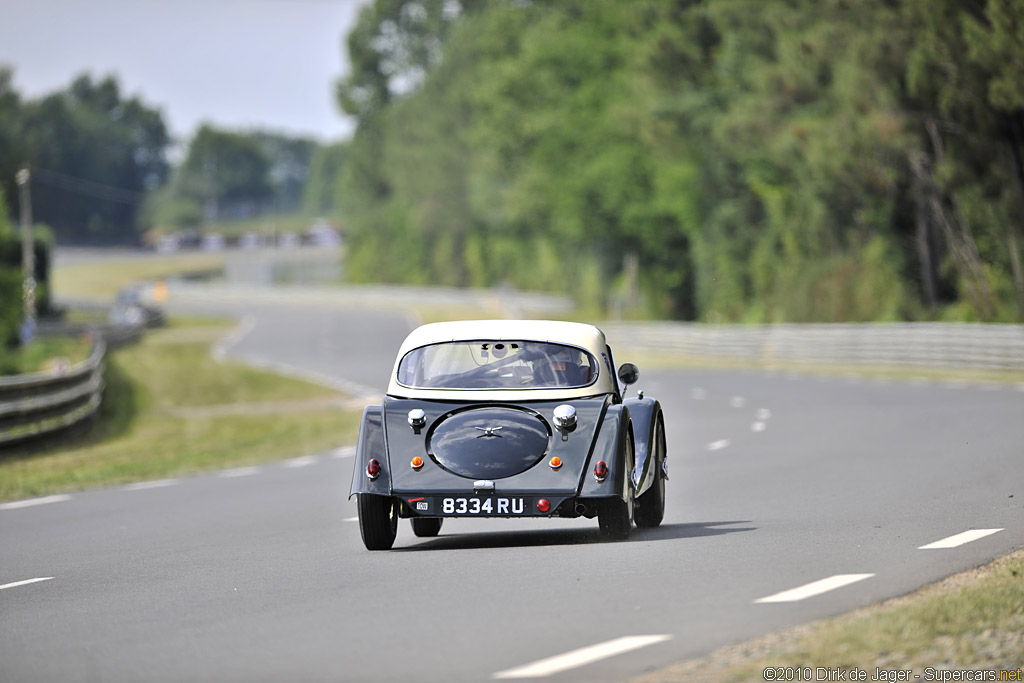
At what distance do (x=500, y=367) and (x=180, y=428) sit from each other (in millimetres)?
22733

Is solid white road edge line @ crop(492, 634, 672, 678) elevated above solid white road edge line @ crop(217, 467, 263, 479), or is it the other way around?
solid white road edge line @ crop(492, 634, 672, 678)

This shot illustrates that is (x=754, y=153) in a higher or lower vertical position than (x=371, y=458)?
higher

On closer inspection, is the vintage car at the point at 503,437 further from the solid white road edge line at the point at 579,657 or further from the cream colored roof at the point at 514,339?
the solid white road edge line at the point at 579,657

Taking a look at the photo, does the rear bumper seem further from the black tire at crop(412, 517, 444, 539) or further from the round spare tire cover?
the black tire at crop(412, 517, 444, 539)

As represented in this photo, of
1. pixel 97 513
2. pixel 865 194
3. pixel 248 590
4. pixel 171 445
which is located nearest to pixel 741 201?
pixel 865 194

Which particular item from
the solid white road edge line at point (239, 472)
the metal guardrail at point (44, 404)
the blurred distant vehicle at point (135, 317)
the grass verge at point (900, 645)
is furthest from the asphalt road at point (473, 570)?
the blurred distant vehicle at point (135, 317)

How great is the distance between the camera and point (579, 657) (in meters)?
6.71

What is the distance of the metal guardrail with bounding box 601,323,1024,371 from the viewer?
37.0 m

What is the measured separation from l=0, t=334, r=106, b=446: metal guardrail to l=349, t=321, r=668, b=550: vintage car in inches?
575

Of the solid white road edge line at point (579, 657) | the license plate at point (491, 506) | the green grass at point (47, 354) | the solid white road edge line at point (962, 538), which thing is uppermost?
the solid white road edge line at point (579, 657)

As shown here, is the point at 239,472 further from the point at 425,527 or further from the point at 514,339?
the point at 514,339

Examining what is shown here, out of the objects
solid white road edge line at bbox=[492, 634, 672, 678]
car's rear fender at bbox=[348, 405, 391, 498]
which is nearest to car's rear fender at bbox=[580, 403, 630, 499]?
car's rear fender at bbox=[348, 405, 391, 498]

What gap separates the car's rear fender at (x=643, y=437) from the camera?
428 inches

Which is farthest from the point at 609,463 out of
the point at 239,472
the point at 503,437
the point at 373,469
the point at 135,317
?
the point at 135,317
